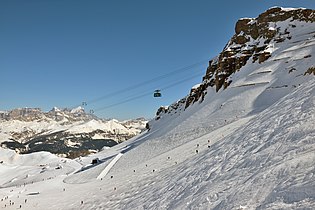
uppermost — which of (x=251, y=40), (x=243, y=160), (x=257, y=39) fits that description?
(x=251, y=40)

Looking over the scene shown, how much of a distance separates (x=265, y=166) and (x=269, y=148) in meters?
1.72

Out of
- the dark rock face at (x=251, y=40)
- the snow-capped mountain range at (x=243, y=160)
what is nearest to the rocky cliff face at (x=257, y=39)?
the dark rock face at (x=251, y=40)

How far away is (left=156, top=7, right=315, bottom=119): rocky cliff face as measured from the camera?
53.4 m

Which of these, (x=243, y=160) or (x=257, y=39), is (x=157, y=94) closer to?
(x=257, y=39)

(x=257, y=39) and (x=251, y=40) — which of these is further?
(x=251, y=40)

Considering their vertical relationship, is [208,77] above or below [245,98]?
above

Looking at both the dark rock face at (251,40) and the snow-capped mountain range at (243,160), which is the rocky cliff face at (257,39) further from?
the snow-capped mountain range at (243,160)

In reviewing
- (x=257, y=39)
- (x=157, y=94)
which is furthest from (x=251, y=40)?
(x=157, y=94)

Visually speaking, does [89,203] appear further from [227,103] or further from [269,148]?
[227,103]

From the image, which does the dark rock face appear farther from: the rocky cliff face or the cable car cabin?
the cable car cabin

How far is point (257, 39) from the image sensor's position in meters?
57.8

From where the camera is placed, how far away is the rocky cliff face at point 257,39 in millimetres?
53375

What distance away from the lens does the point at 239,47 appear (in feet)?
195

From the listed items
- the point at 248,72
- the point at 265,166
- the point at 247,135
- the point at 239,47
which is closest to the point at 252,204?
the point at 265,166
